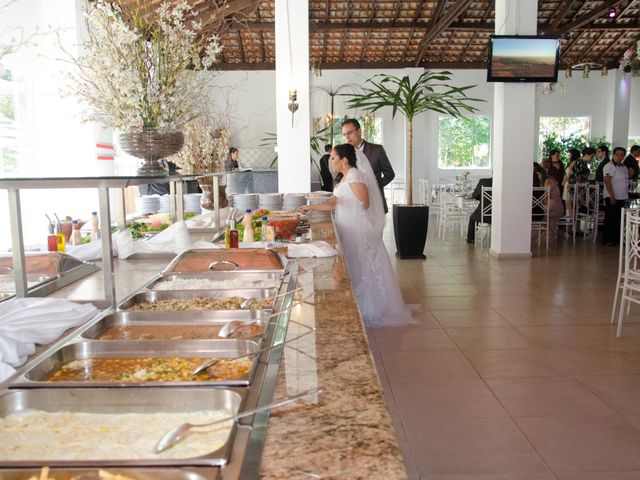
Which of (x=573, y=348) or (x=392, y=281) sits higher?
(x=392, y=281)

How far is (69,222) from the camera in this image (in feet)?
11.0

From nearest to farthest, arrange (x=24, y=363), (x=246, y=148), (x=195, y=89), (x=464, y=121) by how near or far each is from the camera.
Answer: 1. (x=24, y=363)
2. (x=195, y=89)
3. (x=246, y=148)
4. (x=464, y=121)

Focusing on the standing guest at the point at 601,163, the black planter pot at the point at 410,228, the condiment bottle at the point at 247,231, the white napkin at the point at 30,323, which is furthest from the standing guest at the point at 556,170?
the white napkin at the point at 30,323

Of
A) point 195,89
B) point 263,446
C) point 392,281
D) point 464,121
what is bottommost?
point 392,281

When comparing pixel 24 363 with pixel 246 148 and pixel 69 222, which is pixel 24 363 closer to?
pixel 69 222

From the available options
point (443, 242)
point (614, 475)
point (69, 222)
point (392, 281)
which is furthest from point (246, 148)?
point (614, 475)

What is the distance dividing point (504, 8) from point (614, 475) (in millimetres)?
6316

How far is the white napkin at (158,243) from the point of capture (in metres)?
2.94

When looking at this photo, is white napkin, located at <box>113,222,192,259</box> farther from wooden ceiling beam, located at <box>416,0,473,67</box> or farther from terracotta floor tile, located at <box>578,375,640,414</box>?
wooden ceiling beam, located at <box>416,0,473,67</box>

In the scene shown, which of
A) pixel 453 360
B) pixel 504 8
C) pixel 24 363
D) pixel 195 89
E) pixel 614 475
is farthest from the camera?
pixel 504 8

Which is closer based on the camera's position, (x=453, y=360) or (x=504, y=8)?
(x=453, y=360)

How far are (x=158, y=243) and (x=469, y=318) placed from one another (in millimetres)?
2741

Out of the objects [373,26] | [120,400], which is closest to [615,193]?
[373,26]

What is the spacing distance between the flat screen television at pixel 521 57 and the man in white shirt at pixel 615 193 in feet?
7.00
